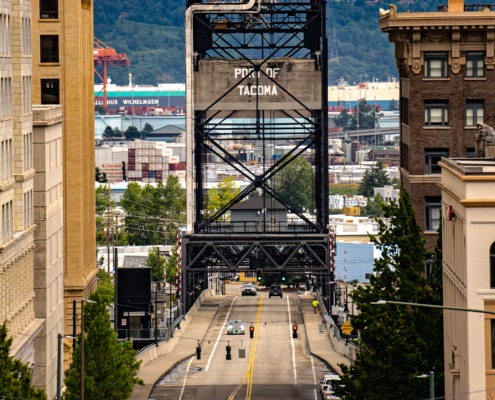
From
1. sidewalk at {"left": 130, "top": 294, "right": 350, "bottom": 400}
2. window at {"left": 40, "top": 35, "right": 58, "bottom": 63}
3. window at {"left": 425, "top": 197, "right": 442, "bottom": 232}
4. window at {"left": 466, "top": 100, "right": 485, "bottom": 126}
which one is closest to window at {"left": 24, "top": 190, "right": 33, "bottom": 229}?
sidewalk at {"left": 130, "top": 294, "right": 350, "bottom": 400}

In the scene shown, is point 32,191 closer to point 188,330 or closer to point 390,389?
point 390,389

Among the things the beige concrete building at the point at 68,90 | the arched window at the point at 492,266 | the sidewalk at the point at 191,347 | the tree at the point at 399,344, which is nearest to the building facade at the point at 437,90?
the sidewalk at the point at 191,347

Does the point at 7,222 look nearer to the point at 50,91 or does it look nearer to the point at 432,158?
the point at 432,158

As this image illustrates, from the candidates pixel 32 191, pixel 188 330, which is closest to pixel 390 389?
pixel 32 191

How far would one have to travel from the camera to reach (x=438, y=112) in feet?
311

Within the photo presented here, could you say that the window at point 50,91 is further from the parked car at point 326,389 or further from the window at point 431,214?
the window at point 431,214

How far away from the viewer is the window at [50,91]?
11150 cm

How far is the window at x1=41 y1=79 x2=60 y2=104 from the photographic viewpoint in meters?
112

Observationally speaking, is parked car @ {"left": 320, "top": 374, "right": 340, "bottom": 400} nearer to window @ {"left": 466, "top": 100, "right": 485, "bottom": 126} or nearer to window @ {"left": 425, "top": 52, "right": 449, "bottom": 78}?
window @ {"left": 466, "top": 100, "right": 485, "bottom": 126}

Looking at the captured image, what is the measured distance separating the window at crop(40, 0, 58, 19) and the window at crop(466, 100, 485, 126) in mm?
27835

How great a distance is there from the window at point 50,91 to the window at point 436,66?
25.9 m

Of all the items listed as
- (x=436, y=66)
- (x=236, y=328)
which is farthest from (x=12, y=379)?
Result: (x=236, y=328)

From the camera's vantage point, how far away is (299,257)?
136m

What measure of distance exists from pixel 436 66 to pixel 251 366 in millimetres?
25158
